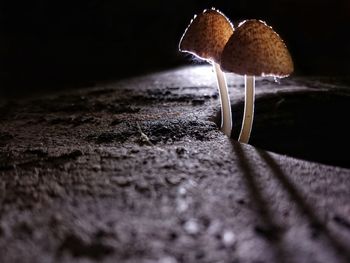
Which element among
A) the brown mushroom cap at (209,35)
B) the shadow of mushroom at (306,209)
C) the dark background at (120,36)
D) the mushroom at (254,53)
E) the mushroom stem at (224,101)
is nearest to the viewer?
the shadow of mushroom at (306,209)

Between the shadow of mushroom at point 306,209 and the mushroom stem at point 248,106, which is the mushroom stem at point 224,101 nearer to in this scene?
Result: the mushroom stem at point 248,106

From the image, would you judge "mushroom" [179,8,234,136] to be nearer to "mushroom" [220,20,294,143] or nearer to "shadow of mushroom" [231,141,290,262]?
"mushroom" [220,20,294,143]

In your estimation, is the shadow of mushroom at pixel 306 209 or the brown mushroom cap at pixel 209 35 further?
the brown mushroom cap at pixel 209 35

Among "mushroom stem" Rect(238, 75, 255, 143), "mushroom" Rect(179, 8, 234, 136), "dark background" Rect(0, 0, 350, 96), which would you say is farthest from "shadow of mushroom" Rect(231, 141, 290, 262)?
"dark background" Rect(0, 0, 350, 96)

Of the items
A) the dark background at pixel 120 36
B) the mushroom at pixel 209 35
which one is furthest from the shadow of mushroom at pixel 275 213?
the dark background at pixel 120 36

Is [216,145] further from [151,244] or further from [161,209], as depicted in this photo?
[151,244]

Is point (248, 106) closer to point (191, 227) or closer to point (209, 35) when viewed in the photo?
point (209, 35)

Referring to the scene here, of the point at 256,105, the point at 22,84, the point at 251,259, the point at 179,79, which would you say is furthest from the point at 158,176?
the point at 22,84

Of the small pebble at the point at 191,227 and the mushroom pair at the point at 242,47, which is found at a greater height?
the mushroom pair at the point at 242,47
